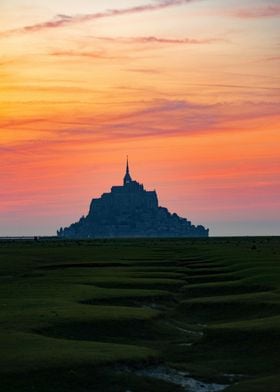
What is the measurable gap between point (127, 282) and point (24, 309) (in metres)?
21.1

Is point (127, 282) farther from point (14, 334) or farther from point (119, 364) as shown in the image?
point (119, 364)

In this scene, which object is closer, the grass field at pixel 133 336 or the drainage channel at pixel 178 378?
the grass field at pixel 133 336

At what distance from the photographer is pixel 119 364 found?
27078mm

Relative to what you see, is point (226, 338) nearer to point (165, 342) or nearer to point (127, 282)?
point (165, 342)

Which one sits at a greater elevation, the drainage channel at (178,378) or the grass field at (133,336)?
the grass field at (133,336)

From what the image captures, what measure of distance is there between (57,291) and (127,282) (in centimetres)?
961

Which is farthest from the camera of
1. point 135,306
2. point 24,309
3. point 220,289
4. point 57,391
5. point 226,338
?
point 220,289

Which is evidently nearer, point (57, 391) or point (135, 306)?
point (57, 391)

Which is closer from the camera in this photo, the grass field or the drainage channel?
the grass field

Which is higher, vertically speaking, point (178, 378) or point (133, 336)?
point (133, 336)

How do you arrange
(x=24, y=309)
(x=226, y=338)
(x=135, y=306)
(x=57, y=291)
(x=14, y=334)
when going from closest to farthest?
(x=14, y=334) → (x=226, y=338) → (x=24, y=309) → (x=135, y=306) → (x=57, y=291)

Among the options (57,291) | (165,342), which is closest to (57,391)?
(165,342)

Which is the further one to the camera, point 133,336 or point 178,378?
point 133,336

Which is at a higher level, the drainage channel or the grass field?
the grass field
